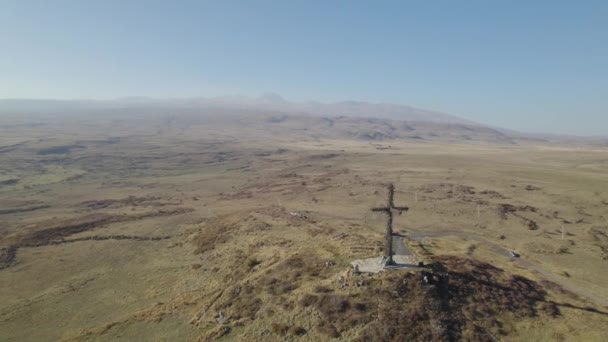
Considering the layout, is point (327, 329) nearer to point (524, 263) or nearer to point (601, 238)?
point (524, 263)

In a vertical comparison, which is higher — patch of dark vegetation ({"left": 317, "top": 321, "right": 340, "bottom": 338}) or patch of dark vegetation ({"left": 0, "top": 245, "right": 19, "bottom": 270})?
patch of dark vegetation ({"left": 317, "top": 321, "right": 340, "bottom": 338})

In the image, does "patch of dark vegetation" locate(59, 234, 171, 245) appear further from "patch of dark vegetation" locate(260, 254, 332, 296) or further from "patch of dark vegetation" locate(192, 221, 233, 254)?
"patch of dark vegetation" locate(260, 254, 332, 296)

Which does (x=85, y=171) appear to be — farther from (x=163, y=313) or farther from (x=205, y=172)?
(x=163, y=313)

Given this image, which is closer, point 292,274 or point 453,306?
point 453,306

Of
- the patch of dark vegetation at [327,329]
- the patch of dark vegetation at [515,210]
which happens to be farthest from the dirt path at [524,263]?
the patch of dark vegetation at [327,329]

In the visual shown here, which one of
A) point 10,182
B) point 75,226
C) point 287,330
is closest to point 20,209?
point 75,226

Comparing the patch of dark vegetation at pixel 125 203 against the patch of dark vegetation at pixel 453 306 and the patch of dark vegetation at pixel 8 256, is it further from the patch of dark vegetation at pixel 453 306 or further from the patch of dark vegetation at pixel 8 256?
the patch of dark vegetation at pixel 453 306

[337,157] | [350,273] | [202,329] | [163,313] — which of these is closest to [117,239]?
[163,313]

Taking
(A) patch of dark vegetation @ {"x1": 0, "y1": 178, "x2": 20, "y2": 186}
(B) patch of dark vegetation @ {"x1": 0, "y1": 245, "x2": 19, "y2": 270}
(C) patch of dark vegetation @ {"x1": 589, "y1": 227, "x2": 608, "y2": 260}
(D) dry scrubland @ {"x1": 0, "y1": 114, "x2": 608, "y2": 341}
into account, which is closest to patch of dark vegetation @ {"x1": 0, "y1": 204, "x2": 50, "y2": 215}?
(D) dry scrubland @ {"x1": 0, "y1": 114, "x2": 608, "y2": 341}
